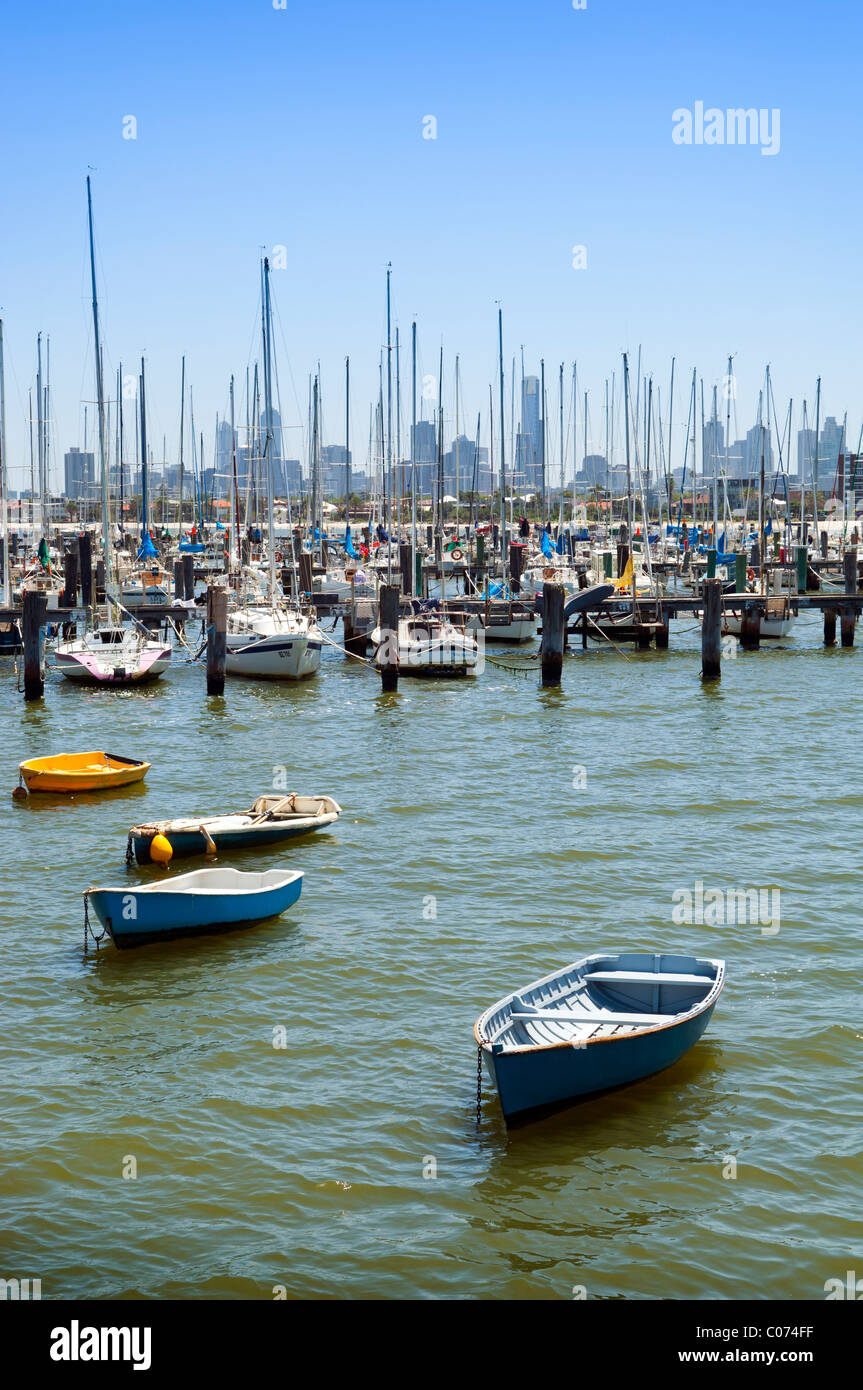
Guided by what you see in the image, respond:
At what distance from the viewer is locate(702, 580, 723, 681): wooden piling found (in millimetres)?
45812

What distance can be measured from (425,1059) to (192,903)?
17.7 ft

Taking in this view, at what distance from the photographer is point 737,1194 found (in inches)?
524

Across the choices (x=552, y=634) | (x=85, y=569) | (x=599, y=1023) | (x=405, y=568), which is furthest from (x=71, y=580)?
(x=599, y=1023)

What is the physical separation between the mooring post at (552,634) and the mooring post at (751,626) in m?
13.8

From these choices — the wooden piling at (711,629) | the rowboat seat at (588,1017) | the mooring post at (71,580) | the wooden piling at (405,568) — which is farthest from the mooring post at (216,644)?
the rowboat seat at (588,1017)

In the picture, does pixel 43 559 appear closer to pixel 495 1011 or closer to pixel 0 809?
pixel 0 809

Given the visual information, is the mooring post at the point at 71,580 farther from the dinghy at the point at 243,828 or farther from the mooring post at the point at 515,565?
the dinghy at the point at 243,828

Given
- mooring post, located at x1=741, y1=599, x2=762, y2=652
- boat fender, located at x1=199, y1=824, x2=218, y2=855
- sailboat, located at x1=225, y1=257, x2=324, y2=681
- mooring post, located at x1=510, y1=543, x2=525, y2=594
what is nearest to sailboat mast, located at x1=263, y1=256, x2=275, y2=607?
sailboat, located at x1=225, y1=257, x2=324, y2=681

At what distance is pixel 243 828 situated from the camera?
2447 centimetres

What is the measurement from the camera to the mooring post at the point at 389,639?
4362 centimetres

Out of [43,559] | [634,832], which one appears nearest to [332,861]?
[634,832]

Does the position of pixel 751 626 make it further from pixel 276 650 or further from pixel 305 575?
pixel 276 650

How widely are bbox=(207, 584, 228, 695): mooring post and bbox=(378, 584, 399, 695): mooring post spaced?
16.5 feet

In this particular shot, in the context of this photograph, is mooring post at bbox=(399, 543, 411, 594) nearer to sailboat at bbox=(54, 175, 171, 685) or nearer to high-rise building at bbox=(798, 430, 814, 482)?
sailboat at bbox=(54, 175, 171, 685)
